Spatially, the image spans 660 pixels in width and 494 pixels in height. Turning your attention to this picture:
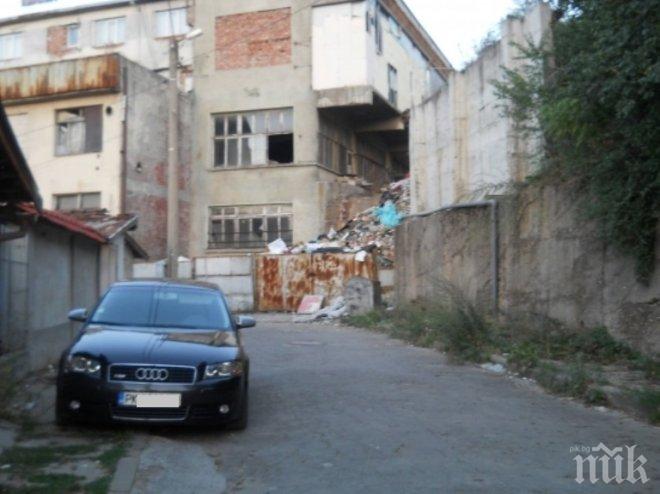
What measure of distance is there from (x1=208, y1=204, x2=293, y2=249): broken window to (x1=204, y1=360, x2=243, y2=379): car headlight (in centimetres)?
2257

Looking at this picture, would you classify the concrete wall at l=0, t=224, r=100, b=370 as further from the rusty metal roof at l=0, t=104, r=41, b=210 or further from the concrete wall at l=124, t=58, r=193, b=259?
the concrete wall at l=124, t=58, r=193, b=259

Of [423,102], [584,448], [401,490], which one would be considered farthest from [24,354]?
[423,102]

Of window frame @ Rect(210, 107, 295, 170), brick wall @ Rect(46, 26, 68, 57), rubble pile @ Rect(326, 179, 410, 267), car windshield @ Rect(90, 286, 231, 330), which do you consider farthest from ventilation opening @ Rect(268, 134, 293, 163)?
car windshield @ Rect(90, 286, 231, 330)

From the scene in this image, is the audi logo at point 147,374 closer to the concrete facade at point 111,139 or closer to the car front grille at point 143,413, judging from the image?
the car front grille at point 143,413

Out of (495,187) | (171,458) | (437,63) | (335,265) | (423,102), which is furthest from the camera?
(437,63)

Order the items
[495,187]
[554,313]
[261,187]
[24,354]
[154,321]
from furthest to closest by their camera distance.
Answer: [261,187] → [495,187] → [554,313] → [24,354] → [154,321]

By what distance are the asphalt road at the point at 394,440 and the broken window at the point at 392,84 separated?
22.1m

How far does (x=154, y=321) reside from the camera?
826cm

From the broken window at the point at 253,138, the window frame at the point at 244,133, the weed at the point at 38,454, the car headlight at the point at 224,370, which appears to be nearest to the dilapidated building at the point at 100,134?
the window frame at the point at 244,133

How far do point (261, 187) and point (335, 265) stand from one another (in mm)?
6939

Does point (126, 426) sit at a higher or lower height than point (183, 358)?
lower

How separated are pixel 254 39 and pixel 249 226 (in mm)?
7560

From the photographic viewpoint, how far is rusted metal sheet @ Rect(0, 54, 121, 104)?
26781mm

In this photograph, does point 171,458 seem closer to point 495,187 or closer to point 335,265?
point 495,187
